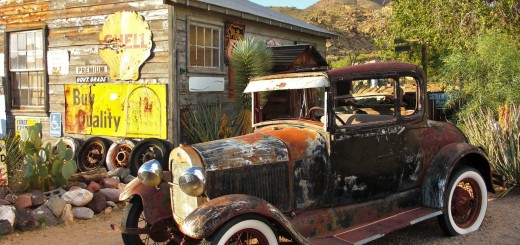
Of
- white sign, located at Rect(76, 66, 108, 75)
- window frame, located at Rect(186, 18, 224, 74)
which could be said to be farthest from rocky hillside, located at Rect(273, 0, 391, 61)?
white sign, located at Rect(76, 66, 108, 75)

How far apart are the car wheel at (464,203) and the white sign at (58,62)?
791 centimetres

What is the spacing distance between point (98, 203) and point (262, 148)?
3193 mm

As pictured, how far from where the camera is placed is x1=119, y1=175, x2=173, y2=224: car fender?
13.6ft

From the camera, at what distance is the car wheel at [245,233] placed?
3.39m

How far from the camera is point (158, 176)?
159 inches

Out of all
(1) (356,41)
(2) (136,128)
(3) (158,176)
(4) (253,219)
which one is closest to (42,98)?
(2) (136,128)

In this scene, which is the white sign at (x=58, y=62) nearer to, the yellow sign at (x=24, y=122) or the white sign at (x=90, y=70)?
the white sign at (x=90, y=70)

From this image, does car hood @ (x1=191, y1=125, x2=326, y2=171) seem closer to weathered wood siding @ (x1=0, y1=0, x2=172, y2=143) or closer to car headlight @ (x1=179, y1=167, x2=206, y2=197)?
car headlight @ (x1=179, y1=167, x2=206, y2=197)

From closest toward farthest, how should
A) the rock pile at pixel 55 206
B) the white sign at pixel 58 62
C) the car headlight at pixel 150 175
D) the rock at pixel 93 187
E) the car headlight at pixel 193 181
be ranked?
the car headlight at pixel 193 181
the car headlight at pixel 150 175
the rock pile at pixel 55 206
the rock at pixel 93 187
the white sign at pixel 58 62

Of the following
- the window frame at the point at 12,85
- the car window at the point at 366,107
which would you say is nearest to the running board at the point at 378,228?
the car window at the point at 366,107

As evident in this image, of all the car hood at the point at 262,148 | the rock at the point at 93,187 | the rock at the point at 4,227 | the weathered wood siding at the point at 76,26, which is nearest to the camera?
the car hood at the point at 262,148

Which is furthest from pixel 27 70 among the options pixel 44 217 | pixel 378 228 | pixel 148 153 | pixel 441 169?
pixel 441 169

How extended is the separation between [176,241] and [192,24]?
18.5 ft

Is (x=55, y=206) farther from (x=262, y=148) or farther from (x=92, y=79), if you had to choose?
(x=92, y=79)
